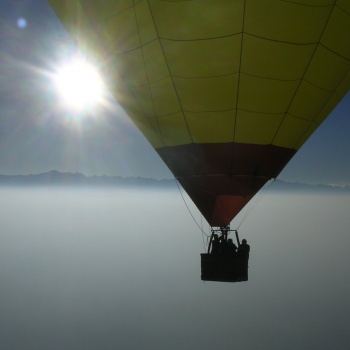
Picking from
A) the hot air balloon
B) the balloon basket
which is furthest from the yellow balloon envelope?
the balloon basket

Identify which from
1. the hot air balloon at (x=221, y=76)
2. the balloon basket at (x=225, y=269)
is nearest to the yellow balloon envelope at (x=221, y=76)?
the hot air balloon at (x=221, y=76)

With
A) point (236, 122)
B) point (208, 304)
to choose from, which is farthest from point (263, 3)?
point (208, 304)

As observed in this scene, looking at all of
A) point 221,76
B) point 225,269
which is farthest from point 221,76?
point 225,269

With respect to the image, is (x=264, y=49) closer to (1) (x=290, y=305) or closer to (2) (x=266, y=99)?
(2) (x=266, y=99)

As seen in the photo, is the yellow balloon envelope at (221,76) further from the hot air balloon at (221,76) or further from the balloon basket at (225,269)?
the balloon basket at (225,269)

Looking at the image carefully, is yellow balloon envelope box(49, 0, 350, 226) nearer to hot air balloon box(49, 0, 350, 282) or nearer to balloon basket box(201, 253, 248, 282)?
hot air balloon box(49, 0, 350, 282)

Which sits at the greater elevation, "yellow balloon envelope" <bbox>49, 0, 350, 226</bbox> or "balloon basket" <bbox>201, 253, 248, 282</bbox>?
"yellow balloon envelope" <bbox>49, 0, 350, 226</bbox>
